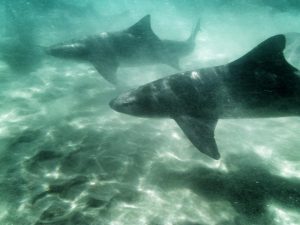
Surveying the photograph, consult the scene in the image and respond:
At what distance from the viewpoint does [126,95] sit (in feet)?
26.8

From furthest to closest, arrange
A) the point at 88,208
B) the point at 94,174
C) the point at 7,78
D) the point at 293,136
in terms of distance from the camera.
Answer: the point at 7,78, the point at 293,136, the point at 94,174, the point at 88,208

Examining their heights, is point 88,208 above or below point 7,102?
above

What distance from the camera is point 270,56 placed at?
7281 mm

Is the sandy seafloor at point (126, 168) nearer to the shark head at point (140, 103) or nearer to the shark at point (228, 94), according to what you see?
the shark head at point (140, 103)

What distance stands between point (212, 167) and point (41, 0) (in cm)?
3902

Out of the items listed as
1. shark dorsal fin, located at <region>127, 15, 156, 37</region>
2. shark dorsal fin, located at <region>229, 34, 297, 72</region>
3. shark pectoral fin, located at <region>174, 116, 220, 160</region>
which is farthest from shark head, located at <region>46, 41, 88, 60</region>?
shark dorsal fin, located at <region>229, 34, 297, 72</region>

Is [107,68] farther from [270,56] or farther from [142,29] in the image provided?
[270,56]

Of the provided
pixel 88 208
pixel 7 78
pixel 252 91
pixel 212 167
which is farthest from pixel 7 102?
pixel 252 91

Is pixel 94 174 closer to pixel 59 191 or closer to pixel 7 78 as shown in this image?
A: pixel 59 191

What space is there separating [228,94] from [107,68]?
6.94 m

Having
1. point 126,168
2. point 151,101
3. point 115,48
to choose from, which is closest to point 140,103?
point 151,101

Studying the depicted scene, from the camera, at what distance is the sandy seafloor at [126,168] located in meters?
5.45

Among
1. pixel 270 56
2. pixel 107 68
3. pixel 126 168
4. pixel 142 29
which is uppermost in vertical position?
pixel 270 56

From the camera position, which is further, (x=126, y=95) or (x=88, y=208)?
(x=126, y=95)
